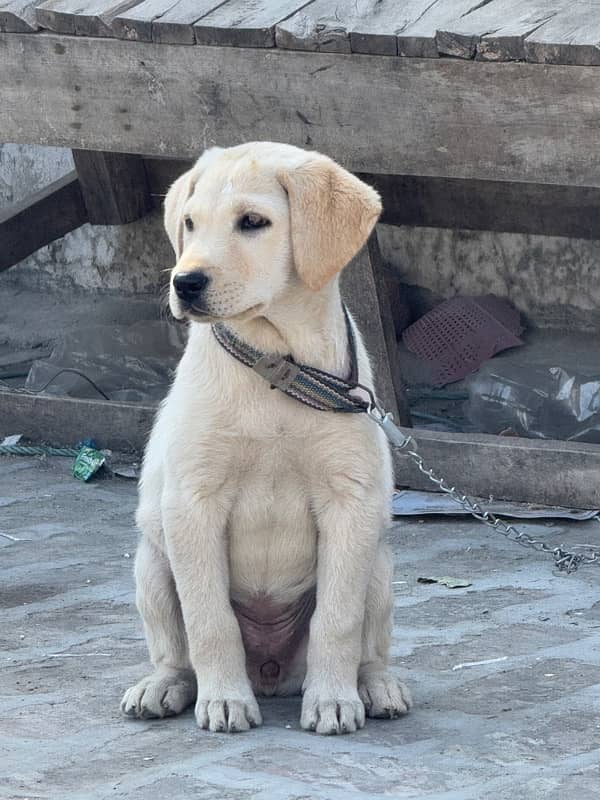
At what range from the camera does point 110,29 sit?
5.77 meters

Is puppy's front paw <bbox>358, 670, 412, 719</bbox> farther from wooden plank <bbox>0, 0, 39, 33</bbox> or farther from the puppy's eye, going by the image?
wooden plank <bbox>0, 0, 39, 33</bbox>

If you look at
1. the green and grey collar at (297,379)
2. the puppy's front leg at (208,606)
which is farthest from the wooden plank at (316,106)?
the puppy's front leg at (208,606)

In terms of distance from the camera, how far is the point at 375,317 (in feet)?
20.7

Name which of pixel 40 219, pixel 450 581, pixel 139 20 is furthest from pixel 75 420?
pixel 450 581

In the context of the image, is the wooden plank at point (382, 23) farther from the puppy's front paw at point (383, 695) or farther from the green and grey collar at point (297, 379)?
the puppy's front paw at point (383, 695)

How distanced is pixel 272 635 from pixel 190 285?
1.05 m

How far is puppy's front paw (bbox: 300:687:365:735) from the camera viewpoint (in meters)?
3.65

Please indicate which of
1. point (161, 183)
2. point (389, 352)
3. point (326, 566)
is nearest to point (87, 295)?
point (161, 183)

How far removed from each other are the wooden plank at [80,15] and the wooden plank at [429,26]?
115 centimetres

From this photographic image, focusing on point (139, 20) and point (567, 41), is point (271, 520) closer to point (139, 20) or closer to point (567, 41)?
point (567, 41)

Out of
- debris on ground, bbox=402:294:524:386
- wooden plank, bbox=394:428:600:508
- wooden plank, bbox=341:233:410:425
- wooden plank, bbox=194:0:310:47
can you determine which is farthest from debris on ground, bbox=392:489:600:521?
wooden plank, bbox=194:0:310:47

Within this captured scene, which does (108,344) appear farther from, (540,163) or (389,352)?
(540,163)

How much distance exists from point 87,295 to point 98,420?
2.07 meters

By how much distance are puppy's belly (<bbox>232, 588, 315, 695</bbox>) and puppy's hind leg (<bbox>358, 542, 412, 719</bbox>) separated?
184 millimetres
